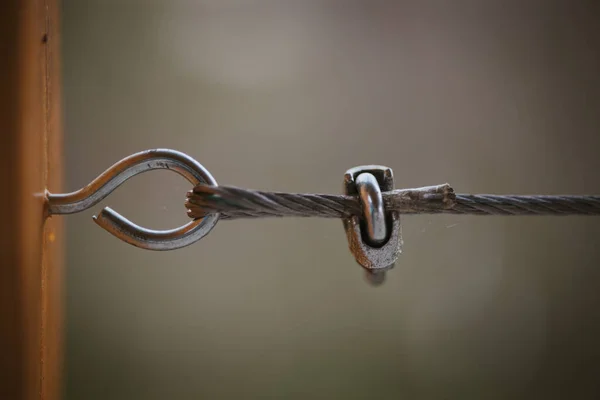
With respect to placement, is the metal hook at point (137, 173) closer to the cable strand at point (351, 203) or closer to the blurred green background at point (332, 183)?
the cable strand at point (351, 203)

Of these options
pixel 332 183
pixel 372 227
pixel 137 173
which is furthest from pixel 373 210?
pixel 332 183

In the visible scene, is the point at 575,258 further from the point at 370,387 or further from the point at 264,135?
the point at 264,135

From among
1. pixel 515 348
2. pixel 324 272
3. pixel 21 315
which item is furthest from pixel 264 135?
pixel 515 348

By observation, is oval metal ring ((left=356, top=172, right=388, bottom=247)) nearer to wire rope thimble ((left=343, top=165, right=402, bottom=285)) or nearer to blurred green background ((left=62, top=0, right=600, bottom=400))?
wire rope thimble ((left=343, top=165, right=402, bottom=285))

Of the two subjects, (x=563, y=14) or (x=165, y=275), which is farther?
(x=563, y=14)

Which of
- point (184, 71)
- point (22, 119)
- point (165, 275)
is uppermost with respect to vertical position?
point (184, 71)

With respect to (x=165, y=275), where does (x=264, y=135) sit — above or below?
above
